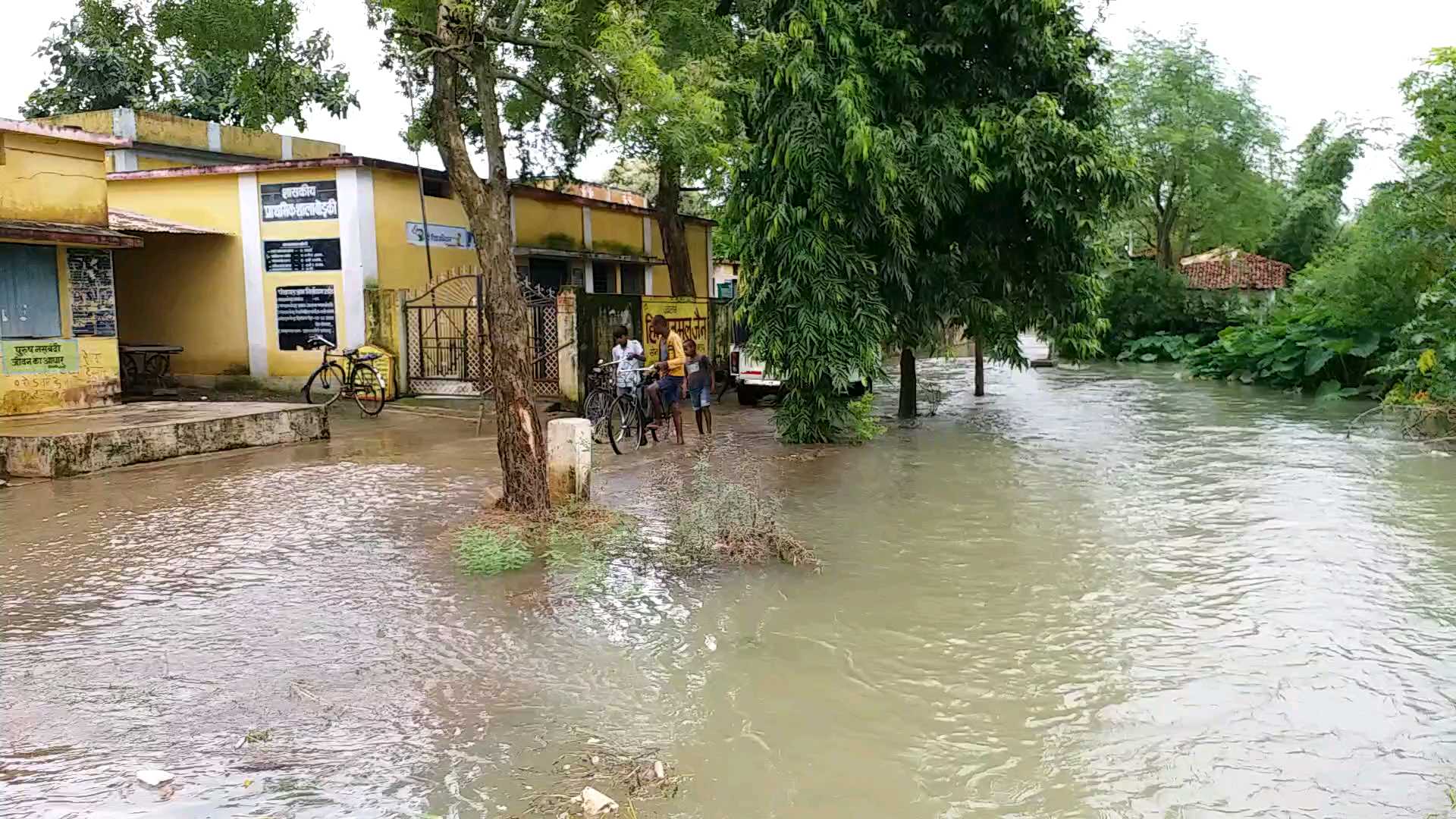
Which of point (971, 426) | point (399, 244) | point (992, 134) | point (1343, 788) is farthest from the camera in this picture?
point (399, 244)

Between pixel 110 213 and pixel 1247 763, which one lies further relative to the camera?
pixel 110 213

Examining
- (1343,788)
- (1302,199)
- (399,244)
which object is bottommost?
(1343,788)

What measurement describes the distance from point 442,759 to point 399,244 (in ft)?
52.1

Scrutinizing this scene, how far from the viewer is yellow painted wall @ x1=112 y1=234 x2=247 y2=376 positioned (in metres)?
18.8

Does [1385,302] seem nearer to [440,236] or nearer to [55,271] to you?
[440,236]

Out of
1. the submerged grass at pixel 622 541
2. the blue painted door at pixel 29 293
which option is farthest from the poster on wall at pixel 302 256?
the submerged grass at pixel 622 541

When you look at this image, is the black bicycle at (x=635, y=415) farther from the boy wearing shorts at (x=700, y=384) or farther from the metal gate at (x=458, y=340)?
the metal gate at (x=458, y=340)

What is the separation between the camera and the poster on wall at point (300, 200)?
59.2 feet

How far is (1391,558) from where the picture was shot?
7688mm

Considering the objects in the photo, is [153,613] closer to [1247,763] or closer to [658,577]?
[658,577]

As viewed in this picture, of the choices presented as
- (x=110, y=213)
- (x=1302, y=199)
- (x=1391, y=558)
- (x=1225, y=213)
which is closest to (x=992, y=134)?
(x=1391, y=558)

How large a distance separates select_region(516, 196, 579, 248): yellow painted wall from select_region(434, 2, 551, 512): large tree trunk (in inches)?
519

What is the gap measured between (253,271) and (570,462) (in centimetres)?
1234

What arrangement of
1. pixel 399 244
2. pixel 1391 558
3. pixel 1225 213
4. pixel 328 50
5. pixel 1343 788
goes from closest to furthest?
pixel 1343 788 < pixel 1391 558 < pixel 328 50 < pixel 399 244 < pixel 1225 213
